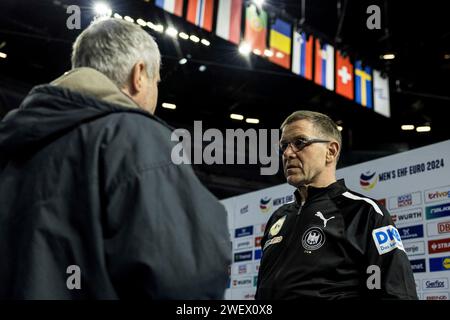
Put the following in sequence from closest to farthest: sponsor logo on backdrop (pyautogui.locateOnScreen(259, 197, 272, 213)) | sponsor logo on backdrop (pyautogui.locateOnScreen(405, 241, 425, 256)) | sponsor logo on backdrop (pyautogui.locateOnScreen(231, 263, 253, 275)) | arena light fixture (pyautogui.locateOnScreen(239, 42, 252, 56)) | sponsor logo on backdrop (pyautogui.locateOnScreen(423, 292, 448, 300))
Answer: sponsor logo on backdrop (pyautogui.locateOnScreen(423, 292, 448, 300))
sponsor logo on backdrop (pyautogui.locateOnScreen(405, 241, 425, 256))
sponsor logo on backdrop (pyautogui.locateOnScreen(259, 197, 272, 213))
sponsor logo on backdrop (pyautogui.locateOnScreen(231, 263, 253, 275))
arena light fixture (pyautogui.locateOnScreen(239, 42, 252, 56))

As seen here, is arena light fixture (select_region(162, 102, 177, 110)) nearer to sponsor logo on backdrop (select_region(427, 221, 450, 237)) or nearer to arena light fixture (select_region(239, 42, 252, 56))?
arena light fixture (select_region(239, 42, 252, 56))

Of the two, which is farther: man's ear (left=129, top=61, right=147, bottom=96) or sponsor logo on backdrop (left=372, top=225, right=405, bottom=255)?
sponsor logo on backdrop (left=372, top=225, right=405, bottom=255)

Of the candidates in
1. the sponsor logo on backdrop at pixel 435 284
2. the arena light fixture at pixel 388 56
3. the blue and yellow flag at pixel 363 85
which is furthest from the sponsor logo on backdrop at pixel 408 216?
the arena light fixture at pixel 388 56

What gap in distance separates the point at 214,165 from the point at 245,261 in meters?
6.50

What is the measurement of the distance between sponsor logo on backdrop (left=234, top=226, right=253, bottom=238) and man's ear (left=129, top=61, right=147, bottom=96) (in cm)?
400

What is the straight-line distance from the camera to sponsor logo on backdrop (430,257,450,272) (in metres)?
3.33

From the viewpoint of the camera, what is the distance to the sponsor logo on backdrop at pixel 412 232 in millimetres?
3542

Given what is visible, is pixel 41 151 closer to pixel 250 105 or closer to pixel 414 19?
pixel 414 19

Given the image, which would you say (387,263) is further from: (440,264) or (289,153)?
(440,264)

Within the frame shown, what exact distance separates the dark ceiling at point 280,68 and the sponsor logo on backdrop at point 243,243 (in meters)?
2.27

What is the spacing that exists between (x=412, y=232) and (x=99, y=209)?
3.17 metres

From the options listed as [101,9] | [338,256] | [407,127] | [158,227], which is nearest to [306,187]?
[338,256]

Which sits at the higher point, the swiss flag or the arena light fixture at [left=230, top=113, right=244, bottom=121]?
the arena light fixture at [left=230, top=113, right=244, bottom=121]

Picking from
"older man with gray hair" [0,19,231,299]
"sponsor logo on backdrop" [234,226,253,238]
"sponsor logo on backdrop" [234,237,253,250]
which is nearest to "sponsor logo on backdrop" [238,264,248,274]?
"sponsor logo on backdrop" [234,237,253,250]
